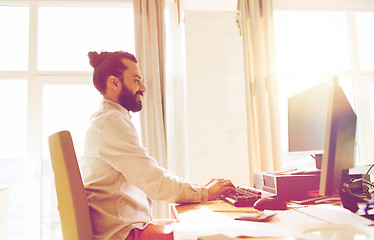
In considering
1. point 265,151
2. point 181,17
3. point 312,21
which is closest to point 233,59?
point 181,17

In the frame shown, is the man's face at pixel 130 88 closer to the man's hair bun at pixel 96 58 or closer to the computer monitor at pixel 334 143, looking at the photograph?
the man's hair bun at pixel 96 58

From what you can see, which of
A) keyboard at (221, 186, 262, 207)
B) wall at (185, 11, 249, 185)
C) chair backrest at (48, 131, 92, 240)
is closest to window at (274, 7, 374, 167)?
wall at (185, 11, 249, 185)

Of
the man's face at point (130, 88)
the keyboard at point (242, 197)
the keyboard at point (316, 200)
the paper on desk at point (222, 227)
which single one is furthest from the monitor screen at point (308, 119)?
the man's face at point (130, 88)

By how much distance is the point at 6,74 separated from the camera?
316 centimetres

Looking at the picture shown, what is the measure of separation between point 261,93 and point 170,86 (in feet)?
3.13

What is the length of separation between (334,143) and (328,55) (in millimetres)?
3267

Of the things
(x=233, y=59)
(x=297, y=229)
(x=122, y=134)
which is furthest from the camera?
(x=233, y=59)

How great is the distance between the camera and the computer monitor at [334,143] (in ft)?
2.65

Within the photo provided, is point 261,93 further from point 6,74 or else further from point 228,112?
point 6,74

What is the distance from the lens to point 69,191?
119cm

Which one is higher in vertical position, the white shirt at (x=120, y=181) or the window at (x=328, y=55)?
the window at (x=328, y=55)

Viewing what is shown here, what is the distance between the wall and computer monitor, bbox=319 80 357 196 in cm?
188

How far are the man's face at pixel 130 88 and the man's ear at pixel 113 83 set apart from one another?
0.11 feet

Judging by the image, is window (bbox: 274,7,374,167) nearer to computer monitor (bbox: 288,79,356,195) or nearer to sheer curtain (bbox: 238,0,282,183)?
sheer curtain (bbox: 238,0,282,183)
